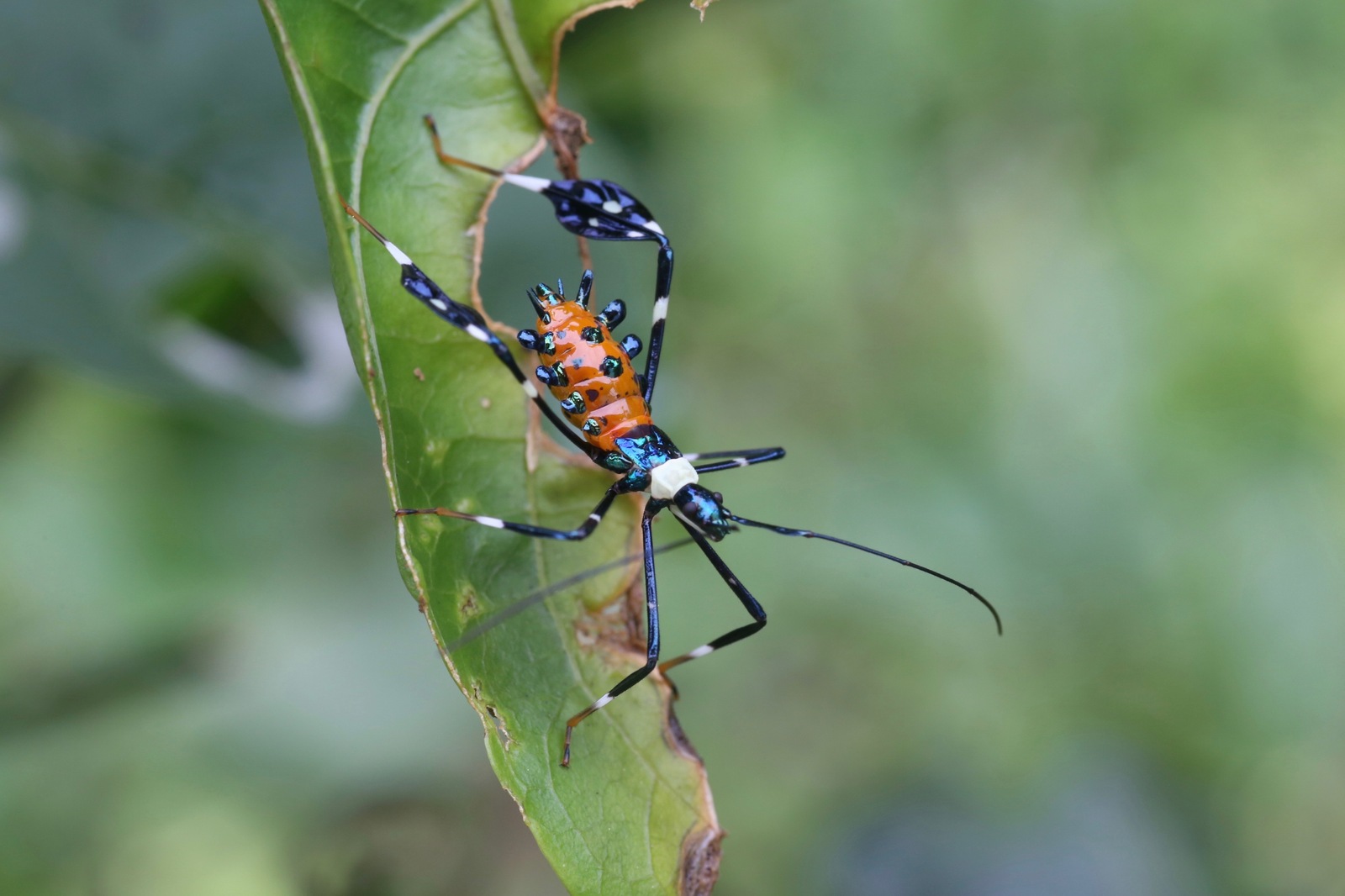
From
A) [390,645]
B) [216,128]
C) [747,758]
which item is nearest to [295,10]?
[216,128]

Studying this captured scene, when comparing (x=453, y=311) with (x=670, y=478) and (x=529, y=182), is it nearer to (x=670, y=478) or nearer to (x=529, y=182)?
(x=529, y=182)

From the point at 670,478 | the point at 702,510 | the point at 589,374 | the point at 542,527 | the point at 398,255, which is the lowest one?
the point at 702,510

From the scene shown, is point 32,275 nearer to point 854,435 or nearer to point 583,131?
point 583,131

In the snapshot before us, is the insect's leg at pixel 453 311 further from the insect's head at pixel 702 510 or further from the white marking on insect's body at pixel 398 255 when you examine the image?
the insect's head at pixel 702 510

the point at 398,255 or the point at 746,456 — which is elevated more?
the point at 398,255

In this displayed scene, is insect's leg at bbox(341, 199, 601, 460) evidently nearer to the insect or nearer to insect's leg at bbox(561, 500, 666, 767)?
the insect

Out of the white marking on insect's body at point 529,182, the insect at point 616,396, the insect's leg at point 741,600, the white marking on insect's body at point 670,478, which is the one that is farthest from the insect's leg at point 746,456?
the white marking on insect's body at point 529,182

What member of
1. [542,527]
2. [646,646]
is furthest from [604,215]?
[646,646]
